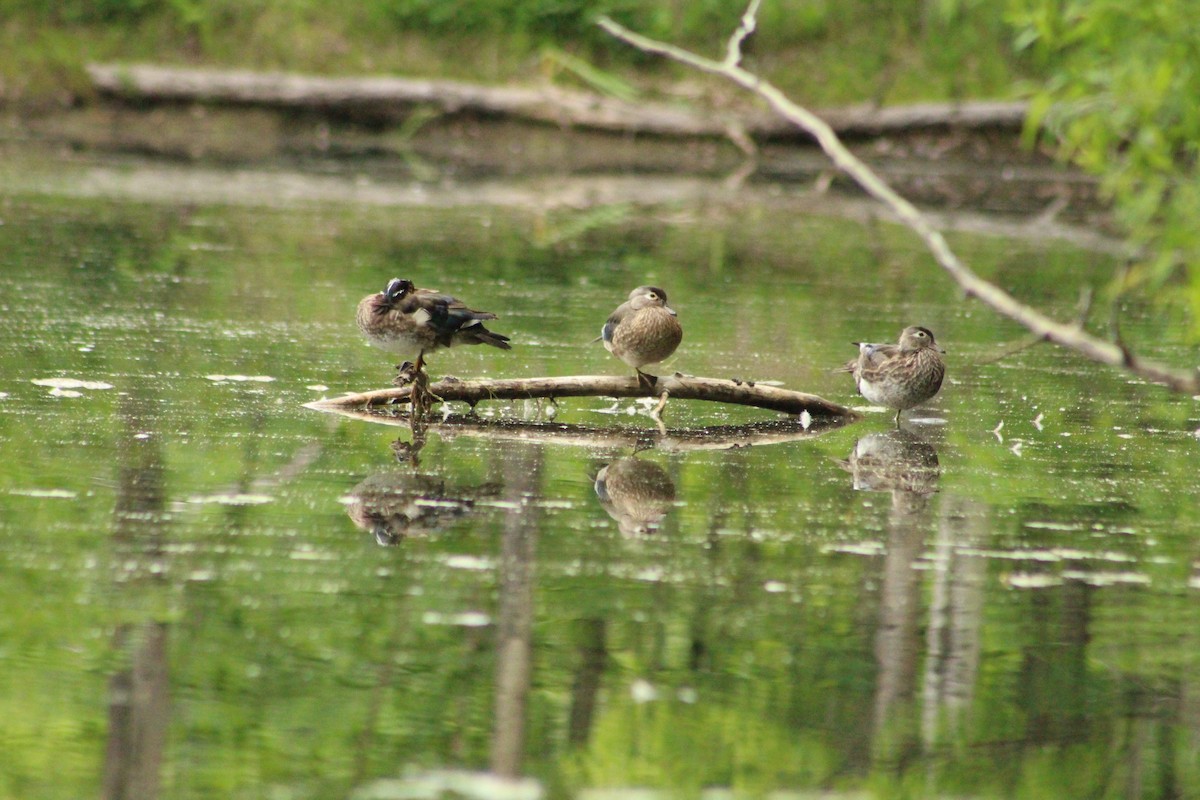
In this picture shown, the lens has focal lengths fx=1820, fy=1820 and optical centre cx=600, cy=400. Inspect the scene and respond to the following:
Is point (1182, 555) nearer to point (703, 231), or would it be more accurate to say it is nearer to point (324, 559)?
point (324, 559)

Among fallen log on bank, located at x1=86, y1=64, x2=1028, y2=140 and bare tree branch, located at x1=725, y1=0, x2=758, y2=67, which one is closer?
bare tree branch, located at x1=725, y1=0, x2=758, y2=67

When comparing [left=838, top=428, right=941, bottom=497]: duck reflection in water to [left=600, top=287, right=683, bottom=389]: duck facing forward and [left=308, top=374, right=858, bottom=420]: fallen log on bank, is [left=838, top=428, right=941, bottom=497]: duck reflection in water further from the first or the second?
[left=600, top=287, right=683, bottom=389]: duck facing forward

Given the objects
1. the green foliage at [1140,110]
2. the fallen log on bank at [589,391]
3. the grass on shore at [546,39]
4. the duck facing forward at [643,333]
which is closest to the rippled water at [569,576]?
the fallen log on bank at [589,391]

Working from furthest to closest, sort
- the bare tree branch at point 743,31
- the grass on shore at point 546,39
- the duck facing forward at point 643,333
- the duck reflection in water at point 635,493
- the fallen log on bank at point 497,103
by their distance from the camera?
the grass on shore at point 546,39, the fallen log on bank at point 497,103, the duck facing forward at point 643,333, the duck reflection in water at point 635,493, the bare tree branch at point 743,31

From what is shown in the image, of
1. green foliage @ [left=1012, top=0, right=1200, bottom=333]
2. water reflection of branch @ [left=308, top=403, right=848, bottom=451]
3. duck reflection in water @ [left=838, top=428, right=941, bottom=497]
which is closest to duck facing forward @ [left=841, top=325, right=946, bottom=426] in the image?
duck reflection in water @ [left=838, top=428, right=941, bottom=497]

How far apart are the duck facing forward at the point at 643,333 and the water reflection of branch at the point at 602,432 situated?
574mm

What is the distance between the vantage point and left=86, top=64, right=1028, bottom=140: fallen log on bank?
29.5m

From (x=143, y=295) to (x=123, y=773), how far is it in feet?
29.6

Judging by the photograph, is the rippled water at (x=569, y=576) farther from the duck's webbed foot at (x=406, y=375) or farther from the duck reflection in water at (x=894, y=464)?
the duck's webbed foot at (x=406, y=375)

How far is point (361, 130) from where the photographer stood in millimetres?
30719

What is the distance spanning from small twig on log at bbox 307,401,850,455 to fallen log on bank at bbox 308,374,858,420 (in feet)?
0.30

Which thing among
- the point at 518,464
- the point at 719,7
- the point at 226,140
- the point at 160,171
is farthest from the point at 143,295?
the point at 719,7

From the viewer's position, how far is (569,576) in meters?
6.46

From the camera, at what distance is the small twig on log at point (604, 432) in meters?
9.09
